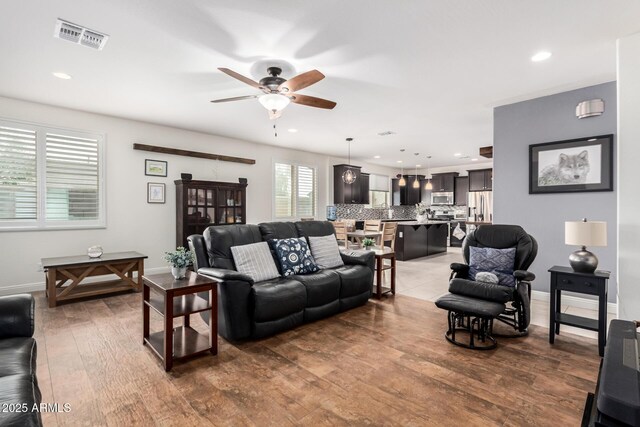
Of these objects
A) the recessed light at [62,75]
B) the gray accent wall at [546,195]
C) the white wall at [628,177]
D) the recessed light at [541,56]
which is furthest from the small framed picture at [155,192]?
the white wall at [628,177]

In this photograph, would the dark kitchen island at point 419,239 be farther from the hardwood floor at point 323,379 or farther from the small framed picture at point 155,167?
the small framed picture at point 155,167

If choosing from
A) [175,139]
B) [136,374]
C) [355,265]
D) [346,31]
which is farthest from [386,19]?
[175,139]

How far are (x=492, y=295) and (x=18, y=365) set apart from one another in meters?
3.25

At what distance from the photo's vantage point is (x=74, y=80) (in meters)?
3.55

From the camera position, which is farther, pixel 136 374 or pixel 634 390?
pixel 136 374

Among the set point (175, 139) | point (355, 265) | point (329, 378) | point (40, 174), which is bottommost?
point (329, 378)

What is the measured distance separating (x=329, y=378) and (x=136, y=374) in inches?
55.5

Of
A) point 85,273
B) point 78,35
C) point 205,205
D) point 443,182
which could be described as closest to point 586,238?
point 78,35

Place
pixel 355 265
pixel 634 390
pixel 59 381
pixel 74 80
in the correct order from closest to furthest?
pixel 634 390 → pixel 59 381 → pixel 74 80 → pixel 355 265

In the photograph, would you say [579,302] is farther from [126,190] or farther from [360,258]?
[126,190]

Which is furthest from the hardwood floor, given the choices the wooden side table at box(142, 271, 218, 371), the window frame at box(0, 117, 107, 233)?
the window frame at box(0, 117, 107, 233)

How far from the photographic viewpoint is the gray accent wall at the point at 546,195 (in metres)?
3.60

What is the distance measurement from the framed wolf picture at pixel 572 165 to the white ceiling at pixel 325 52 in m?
0.70

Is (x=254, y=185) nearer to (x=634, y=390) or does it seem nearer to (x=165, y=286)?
Result: (x=165, y=286)
